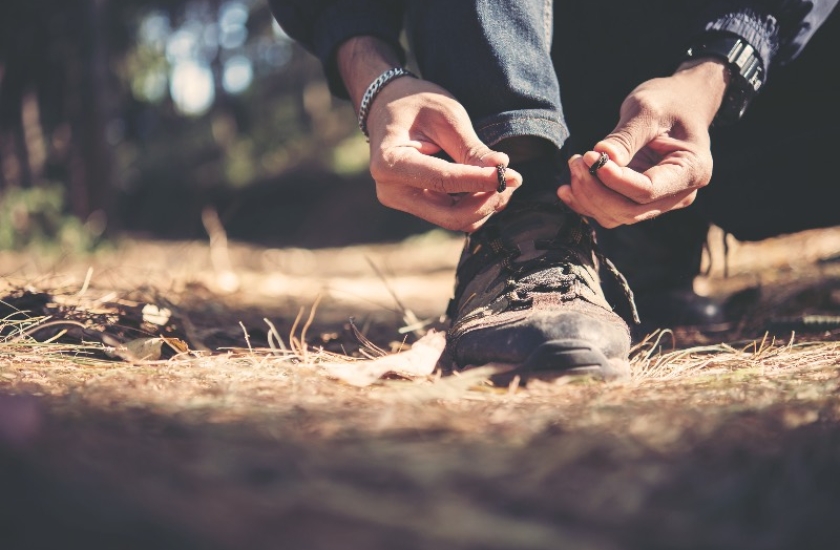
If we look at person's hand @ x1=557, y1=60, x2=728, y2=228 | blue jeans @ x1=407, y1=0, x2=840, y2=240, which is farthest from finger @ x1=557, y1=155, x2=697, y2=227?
blue jeans @ x1=407, y1=0, x2=840, y2=240

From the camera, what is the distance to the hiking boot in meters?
1.06

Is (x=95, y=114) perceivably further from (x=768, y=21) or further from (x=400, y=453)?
(x=400, y=453)

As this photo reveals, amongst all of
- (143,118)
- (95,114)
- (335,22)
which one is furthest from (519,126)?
(143,118)

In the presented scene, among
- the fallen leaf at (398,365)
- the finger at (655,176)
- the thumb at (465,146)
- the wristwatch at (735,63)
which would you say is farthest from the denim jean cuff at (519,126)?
the fallen leaf at (398,365)

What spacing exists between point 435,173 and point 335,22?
645mm

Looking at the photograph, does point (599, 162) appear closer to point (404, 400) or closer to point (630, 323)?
point (630, 323)

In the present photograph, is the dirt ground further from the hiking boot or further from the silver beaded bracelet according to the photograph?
the silver beaded bracelet

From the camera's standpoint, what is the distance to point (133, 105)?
18000 millimetres

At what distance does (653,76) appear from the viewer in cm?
172

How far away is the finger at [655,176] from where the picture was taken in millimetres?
1132

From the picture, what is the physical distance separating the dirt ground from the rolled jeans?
0.70 m

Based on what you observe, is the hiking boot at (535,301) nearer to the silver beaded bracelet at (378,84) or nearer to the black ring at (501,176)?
the black ring at (501,176)

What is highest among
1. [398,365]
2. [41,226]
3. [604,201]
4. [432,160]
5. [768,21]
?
[768,21]

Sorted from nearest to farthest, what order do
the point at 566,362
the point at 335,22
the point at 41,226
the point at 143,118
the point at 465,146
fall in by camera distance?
1. the point at 566,362
2. the point at 465,146
3. the point at 335,22
4. the point at 41,226
5. the point at 143,118
